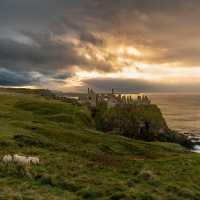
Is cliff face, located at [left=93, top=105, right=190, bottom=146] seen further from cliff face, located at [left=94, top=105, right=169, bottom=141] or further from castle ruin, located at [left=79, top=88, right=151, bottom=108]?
castle ruin, located at [left=79, top=88, right=151, bottom=108]

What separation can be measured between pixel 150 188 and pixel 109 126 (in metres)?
79.7

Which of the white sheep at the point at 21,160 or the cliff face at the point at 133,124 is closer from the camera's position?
the white sheep at the point at 21,160

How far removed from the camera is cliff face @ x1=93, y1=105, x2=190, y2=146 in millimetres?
102875

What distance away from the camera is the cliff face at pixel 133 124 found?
338ft

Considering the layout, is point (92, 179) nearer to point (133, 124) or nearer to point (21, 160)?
point (21, 160)

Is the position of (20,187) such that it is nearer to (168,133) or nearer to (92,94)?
(168,133)

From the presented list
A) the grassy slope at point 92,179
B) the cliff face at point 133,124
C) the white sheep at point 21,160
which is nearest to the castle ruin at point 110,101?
the cliff face at point 133,124

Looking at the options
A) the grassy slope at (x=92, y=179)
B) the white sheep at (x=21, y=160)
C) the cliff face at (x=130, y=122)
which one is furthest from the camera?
the cliff face at (x=130, y=122)


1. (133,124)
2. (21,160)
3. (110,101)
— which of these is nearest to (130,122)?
(133,124)

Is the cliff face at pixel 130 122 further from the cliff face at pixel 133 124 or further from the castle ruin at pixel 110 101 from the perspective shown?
the castle ruin at pixel 110 101

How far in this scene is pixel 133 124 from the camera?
359 feet

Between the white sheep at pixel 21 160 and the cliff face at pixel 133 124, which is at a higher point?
the white sheep at pixel 21 160

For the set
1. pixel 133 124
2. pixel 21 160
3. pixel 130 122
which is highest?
pixel 21 160

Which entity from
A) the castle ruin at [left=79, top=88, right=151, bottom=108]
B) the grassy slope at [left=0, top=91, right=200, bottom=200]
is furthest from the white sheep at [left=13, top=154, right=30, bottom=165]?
the castle ruin at [left=79, top=88, right=151, bottom=108]
